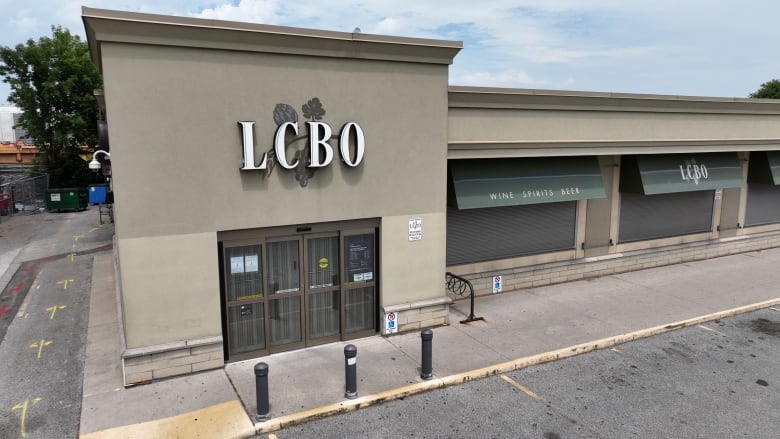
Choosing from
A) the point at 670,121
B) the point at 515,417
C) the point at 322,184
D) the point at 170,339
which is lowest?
the point at 515,417

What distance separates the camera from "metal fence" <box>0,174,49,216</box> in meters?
27.9

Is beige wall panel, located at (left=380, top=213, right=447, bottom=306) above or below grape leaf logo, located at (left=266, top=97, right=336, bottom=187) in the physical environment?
below

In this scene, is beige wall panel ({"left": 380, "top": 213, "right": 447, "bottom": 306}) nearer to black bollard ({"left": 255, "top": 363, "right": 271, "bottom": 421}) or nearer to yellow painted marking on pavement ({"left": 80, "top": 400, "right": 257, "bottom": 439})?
black bollard ({"left": 255, "top": 363, "right": 271, "bottom": 421})

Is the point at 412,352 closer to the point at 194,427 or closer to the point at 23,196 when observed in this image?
the point at 194,427

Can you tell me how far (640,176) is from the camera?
14.1 m

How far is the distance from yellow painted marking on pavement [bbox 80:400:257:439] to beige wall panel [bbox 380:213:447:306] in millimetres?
3785

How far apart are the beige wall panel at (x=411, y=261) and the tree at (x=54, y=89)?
29506 millimetres

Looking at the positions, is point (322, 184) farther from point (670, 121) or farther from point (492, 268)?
point (670, 121)

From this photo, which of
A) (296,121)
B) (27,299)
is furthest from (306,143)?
(27,299)

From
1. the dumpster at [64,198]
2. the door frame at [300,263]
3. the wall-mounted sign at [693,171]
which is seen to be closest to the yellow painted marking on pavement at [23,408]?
the door frame at [300,263]

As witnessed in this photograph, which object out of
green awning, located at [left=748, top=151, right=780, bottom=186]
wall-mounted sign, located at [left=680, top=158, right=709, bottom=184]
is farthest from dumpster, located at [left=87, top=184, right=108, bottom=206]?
green awning, located at [left=748, top=151, right=780, bottom=186]

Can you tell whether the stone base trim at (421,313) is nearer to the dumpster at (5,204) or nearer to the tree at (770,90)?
the dumpster at (5,204)

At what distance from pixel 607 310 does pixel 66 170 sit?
114 feet

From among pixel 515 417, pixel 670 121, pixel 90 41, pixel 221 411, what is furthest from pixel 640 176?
pixel 90 41
